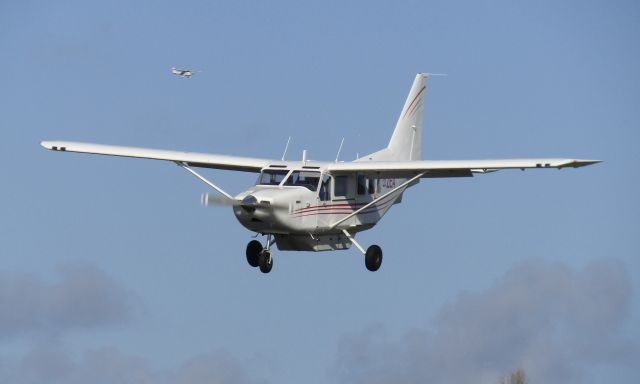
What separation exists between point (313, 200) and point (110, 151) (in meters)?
8.45

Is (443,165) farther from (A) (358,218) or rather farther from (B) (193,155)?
(B) (193,155)

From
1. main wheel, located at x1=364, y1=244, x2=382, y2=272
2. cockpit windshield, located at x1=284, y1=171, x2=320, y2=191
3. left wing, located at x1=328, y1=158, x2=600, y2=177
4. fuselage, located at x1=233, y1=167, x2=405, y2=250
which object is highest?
left wing, located at x1=328, y1=158, x2=600, y2=177

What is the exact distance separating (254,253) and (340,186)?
10.2ft

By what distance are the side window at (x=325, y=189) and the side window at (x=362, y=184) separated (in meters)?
1.66

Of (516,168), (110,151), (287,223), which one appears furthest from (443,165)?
(110,151)

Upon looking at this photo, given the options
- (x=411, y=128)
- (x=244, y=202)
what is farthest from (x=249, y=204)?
(x=411, y=128)

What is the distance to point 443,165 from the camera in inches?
1769

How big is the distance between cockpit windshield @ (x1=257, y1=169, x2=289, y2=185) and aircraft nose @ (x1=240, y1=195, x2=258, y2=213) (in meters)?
1.81

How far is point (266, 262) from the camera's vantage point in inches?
1720

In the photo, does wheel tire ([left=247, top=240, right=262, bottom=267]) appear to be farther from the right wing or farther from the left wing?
the left wing

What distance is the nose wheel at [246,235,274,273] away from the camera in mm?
43719

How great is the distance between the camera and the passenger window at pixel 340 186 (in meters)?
44.8

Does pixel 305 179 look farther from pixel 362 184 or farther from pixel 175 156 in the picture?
pixel 175 156

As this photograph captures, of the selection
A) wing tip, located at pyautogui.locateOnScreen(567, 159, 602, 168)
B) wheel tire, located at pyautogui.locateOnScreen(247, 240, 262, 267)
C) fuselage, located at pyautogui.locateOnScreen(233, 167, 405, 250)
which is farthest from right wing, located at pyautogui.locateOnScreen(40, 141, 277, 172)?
wing tip, located at pyautogui.locateOnScreen(567, 159, 602, 168)
